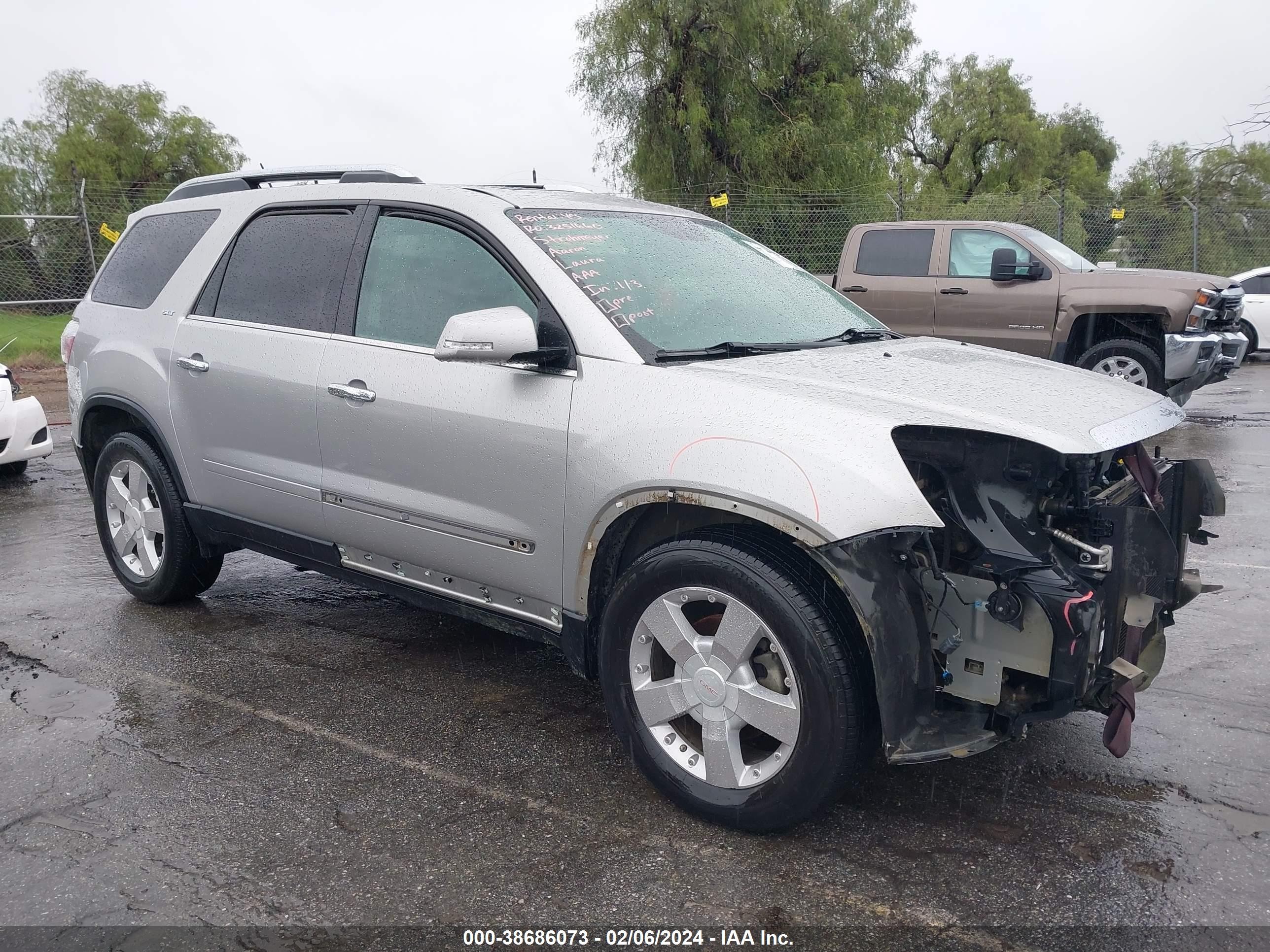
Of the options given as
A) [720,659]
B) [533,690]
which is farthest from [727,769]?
[533,690]

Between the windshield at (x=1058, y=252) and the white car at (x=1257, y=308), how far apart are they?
22.2 feet

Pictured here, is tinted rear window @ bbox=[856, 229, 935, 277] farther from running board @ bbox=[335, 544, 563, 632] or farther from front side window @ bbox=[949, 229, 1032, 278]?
running board @ bbox=[335, 544, 563, 632]

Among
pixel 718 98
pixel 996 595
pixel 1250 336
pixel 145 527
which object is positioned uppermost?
pixel 718 98

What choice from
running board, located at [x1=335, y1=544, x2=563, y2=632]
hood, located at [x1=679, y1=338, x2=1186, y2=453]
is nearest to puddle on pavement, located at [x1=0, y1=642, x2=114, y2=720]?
running board, located at [x1=335, y1=544, x2=563, y2=632]

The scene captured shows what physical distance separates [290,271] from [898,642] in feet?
9.38

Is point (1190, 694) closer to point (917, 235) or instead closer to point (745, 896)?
point (745, 896)

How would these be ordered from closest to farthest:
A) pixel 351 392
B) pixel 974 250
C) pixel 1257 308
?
pixel 351 392 < pixel 974 250 < pixel 1257 308

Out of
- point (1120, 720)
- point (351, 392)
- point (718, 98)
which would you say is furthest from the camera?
point (718, 98)

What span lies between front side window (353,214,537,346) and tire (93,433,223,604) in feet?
5.14

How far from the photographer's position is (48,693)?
4.11m

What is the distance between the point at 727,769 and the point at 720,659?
321mm

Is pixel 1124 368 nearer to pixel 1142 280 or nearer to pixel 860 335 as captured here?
pixel 1142 280

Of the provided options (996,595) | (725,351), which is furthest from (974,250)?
(996,595)

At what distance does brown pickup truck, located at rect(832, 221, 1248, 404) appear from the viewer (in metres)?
9.84
